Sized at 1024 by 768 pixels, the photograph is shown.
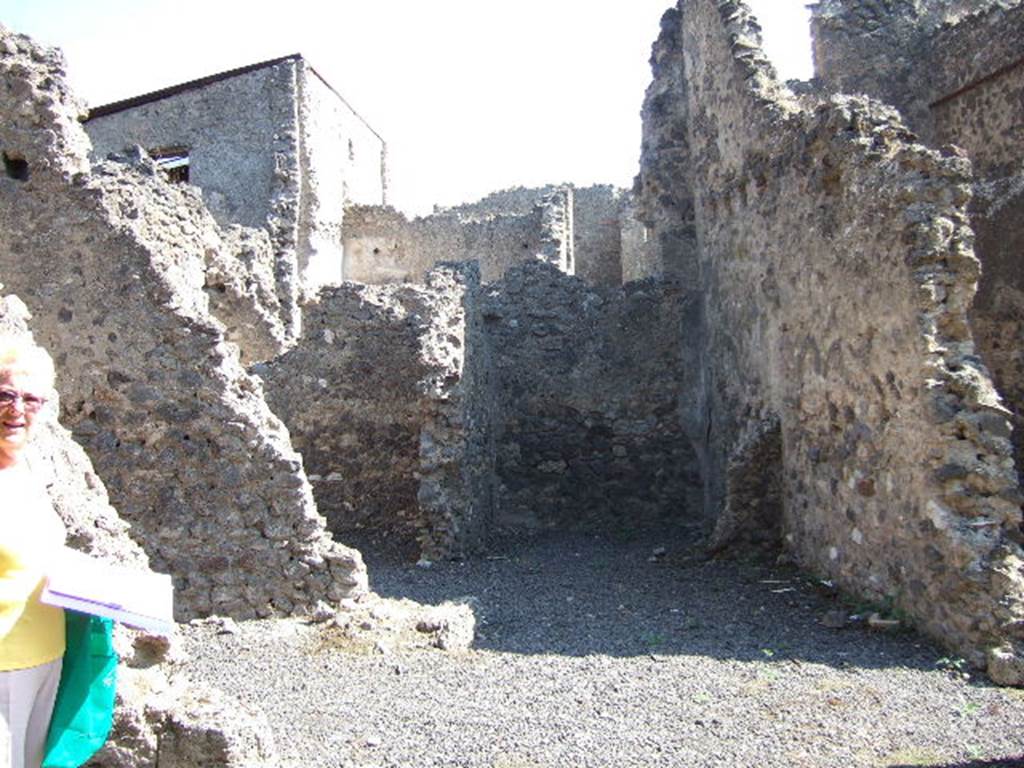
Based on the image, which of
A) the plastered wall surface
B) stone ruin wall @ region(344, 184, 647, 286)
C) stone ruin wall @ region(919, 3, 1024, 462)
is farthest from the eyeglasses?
the plastered wall surface

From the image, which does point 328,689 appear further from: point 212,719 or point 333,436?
point 333,436

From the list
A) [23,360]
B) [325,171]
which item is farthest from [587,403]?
[325,171]

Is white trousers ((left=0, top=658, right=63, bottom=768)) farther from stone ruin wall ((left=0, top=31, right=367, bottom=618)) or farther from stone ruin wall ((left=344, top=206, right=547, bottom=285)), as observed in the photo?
Result: stone ruin wall ((left=344, top=206, right=547, bottom=285))

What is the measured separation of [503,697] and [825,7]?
10.3 metres

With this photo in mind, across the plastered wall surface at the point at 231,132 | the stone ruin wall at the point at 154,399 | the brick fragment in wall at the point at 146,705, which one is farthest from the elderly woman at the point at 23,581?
the plastered wall surface at the point at 231,132

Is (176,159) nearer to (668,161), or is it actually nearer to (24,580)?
(668,161)

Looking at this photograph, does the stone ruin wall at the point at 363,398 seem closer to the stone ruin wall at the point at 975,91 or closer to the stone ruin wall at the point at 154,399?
the stone ruin wall at the point at 154,399

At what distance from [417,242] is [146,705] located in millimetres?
18939

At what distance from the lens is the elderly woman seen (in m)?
2.59

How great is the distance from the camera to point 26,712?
2.64 metres

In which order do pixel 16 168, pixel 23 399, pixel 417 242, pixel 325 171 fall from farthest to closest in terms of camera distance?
pixel 417 242 → pixel 325 171 → pixel 16 168 → pixel 23 399

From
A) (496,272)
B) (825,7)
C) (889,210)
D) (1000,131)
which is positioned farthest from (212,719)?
(496,272)

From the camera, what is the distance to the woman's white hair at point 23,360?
9.02 ft

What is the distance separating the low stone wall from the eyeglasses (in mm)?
9236
